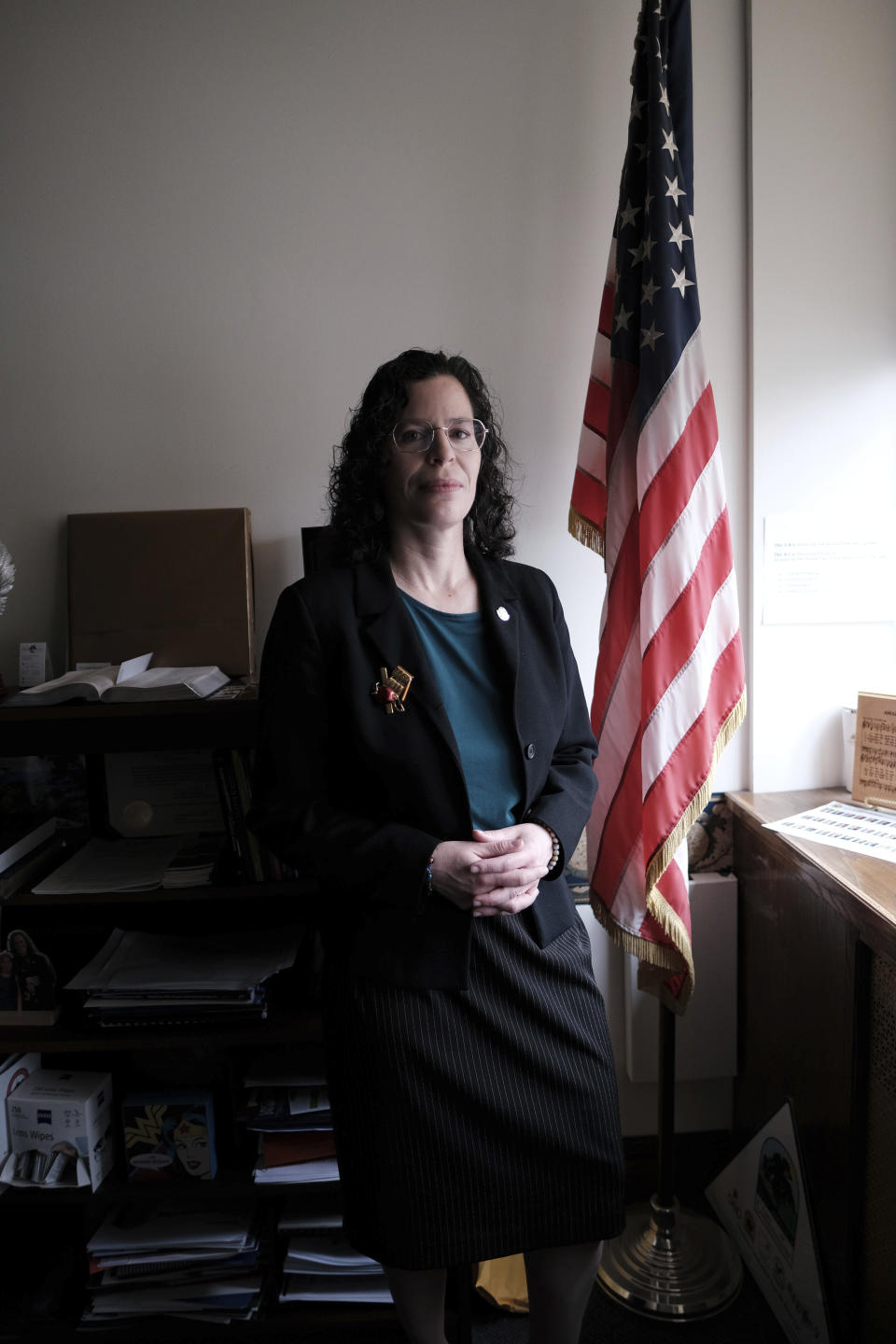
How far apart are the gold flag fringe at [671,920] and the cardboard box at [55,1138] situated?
1067 mm

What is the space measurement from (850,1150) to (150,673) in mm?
1542

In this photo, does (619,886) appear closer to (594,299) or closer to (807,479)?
(807,479)

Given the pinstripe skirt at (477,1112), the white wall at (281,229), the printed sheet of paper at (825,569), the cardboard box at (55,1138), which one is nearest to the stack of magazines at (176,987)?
the cardboard box at (55,1138)

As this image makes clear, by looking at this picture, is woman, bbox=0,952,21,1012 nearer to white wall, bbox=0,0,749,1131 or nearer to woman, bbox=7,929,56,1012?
woman, bbox=7,929,56,1012

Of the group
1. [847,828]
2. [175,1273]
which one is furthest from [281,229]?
[175,1273]

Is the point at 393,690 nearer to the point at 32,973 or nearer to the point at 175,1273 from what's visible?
the point at 32,973

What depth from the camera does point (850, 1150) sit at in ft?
4.98

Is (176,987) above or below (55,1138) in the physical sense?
above

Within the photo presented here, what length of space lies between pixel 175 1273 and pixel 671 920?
1217 mm

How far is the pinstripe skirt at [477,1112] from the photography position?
1.26 m

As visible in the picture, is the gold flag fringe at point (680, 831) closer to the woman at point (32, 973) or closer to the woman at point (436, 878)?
the woman at point (436, 878)

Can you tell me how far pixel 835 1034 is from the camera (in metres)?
1.60

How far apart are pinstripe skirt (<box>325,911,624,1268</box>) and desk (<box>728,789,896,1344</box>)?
1.53 feet

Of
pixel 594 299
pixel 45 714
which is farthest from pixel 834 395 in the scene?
pixel 45 714
